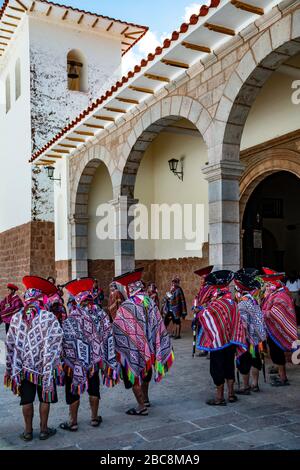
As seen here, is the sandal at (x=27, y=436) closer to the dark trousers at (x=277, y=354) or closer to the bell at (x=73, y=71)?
the dark trousers at (x=277, y=354)

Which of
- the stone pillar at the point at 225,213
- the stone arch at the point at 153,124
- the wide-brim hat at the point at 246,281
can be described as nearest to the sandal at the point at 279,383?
the wide-brim hat at the point at 246,281

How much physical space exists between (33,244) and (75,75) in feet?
20.2

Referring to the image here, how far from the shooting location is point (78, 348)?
13.6ft

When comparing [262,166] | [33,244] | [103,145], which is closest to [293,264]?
[262,166]

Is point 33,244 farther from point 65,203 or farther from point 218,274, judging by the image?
point 218,274

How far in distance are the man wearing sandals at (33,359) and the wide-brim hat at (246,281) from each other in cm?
214

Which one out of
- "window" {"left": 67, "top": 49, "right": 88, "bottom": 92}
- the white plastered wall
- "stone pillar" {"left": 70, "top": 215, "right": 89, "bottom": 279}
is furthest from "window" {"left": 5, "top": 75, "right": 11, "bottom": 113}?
"stone pillar" {"left": 70, "top": 215, "right": 89, "bottom": 279}

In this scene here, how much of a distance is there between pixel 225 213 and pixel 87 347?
11.1 ft

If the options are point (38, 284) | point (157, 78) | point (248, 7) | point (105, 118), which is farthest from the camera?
point (105, 118)

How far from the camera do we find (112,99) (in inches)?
344

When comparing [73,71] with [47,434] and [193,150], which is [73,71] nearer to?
[193,150]

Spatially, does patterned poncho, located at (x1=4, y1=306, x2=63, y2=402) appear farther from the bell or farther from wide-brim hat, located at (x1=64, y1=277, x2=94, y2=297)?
the bell

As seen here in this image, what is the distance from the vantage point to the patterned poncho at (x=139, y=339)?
450 centimetres

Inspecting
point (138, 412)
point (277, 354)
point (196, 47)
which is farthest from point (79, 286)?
point (196, 47)
